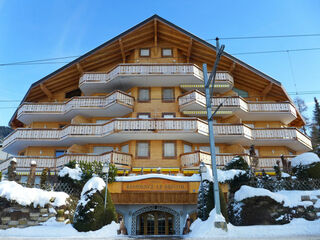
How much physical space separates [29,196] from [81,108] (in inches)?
501

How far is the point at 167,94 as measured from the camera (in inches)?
1057

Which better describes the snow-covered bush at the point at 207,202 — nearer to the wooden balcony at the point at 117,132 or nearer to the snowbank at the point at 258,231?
the snowbank at the point at 258,231

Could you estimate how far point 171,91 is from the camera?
2694cm

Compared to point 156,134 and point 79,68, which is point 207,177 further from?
point 79,68

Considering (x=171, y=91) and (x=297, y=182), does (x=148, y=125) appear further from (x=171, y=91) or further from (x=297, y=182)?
(x=297, y=182)

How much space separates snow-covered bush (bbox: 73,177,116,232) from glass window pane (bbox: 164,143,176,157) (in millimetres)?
11042

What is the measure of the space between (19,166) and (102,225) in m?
14.4

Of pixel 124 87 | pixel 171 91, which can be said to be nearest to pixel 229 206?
pixel 171 91

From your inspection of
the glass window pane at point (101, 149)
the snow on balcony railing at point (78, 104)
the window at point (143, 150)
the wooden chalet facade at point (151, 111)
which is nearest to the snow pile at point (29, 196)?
the wooden chalet facade at point (151, 111)

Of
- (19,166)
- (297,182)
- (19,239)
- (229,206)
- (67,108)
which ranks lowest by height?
(19,239)

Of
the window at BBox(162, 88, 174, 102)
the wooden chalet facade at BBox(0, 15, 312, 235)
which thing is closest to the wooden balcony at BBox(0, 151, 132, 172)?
the wooden chalet facade at BBox(0, 15, 312, 235)

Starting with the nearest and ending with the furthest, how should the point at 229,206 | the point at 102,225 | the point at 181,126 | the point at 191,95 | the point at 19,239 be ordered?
the point at 19,239
the point at 102,225
the point at 229,206
the point at 181,126
the point at 191,95

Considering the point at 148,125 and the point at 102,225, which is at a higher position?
the point at 148,125

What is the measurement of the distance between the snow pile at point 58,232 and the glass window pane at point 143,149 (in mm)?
11337
